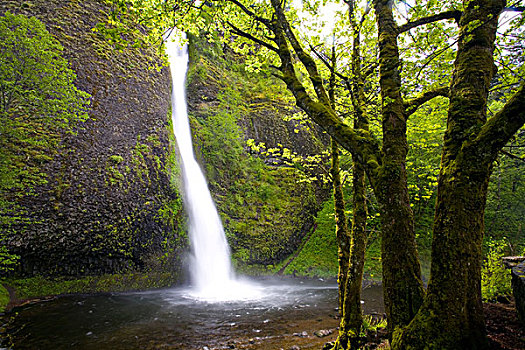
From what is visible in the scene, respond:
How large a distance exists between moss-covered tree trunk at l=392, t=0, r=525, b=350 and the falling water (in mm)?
9078

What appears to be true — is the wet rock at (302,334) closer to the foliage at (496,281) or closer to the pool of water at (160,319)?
the pool of water at (160,319)

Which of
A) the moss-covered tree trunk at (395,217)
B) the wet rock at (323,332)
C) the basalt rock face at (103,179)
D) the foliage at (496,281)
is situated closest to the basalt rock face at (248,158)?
the basalt rock face at (103,179)

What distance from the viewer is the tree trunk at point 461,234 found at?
2.20 m

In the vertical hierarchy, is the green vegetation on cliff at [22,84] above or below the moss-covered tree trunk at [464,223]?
above

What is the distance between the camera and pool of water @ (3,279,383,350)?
19.5ft

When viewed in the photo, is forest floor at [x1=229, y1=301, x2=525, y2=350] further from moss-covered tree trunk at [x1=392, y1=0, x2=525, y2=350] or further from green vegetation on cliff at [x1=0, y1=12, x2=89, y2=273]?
green vegetation on cliff at [x1=0, y1=12, x2=89, y2=273]

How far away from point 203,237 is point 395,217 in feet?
38.2

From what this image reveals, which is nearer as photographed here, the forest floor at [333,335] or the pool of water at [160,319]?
the forest floor at [333,335]

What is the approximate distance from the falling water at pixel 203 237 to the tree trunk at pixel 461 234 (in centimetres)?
908

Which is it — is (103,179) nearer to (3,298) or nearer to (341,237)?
(3,298)

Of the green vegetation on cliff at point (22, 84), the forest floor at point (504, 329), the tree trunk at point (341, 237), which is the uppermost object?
the green vegetation on cliff at point (22, 84)

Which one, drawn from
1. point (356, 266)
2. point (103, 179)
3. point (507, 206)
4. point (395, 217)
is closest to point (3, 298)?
point (103, 179)

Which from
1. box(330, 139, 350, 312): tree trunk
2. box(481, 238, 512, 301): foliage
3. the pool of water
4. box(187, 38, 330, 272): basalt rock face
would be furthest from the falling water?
box(481, 238, 512, 301): foliage

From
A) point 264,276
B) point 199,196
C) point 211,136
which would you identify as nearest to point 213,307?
point 264,276
